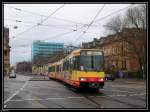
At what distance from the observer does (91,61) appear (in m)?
24.4

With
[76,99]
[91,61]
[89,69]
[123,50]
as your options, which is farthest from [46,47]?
[76,99]

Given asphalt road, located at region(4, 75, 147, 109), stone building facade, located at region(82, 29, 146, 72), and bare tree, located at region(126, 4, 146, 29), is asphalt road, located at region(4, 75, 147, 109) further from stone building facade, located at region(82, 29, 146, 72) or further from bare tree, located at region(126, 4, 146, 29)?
bare tree, located at region(126, 4, 146, 29)

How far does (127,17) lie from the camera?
65375mm

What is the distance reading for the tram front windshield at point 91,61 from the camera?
24.3 metres

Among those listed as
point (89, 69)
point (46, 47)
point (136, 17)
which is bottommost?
point (89, 69)

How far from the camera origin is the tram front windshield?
24.3 meters

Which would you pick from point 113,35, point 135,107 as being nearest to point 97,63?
point 135,107

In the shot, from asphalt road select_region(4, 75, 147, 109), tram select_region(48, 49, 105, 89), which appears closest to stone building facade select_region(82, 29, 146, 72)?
tram select_region(48, 49, 105, 89)

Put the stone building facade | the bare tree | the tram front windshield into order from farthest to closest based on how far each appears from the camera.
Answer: the stone building facade < the bare tree < the tram front windshield

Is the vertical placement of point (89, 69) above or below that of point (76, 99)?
above

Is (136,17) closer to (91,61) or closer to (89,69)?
(91,61)

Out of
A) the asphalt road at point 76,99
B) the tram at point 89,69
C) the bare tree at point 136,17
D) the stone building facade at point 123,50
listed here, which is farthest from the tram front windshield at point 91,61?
the bare tree at point 136,17

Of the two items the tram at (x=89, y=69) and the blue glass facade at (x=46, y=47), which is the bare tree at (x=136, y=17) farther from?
the tram at (x=89, y=69)

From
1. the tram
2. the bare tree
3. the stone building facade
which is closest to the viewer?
the tram
